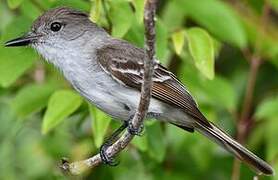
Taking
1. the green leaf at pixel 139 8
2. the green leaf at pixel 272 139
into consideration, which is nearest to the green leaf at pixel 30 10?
the green leaf at pixel 139 8

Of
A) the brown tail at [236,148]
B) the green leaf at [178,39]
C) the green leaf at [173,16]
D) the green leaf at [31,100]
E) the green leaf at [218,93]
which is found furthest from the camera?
the green leaf at [173,16]

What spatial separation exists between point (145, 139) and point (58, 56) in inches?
25.9

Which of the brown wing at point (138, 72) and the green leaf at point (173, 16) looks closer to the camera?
the brown wing at point (138, 72)

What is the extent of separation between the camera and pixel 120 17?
452cm

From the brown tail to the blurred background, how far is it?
0.31 metres

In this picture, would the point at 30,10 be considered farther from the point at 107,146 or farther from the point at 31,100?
the point at 107,146

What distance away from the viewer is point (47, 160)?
628 cm

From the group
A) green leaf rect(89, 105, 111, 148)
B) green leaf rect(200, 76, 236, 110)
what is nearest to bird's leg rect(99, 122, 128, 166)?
green leaf rect(89, 105, 111, 148)

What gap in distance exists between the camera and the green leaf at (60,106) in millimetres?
4668

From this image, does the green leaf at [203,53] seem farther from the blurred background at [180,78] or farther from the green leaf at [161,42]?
the green leaf at [161,42]

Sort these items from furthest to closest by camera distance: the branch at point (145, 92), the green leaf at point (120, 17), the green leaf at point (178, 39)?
the green leaf at point (178, 39)
the green leaf at point (120, 17)
the branch at point (145, 92)

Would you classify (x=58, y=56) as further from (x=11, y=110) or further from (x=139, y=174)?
(x=139, y=174)

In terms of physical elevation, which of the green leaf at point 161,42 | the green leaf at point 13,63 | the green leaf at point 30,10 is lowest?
the green leaf at point 13,63

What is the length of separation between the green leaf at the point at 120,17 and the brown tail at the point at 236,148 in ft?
2.16
